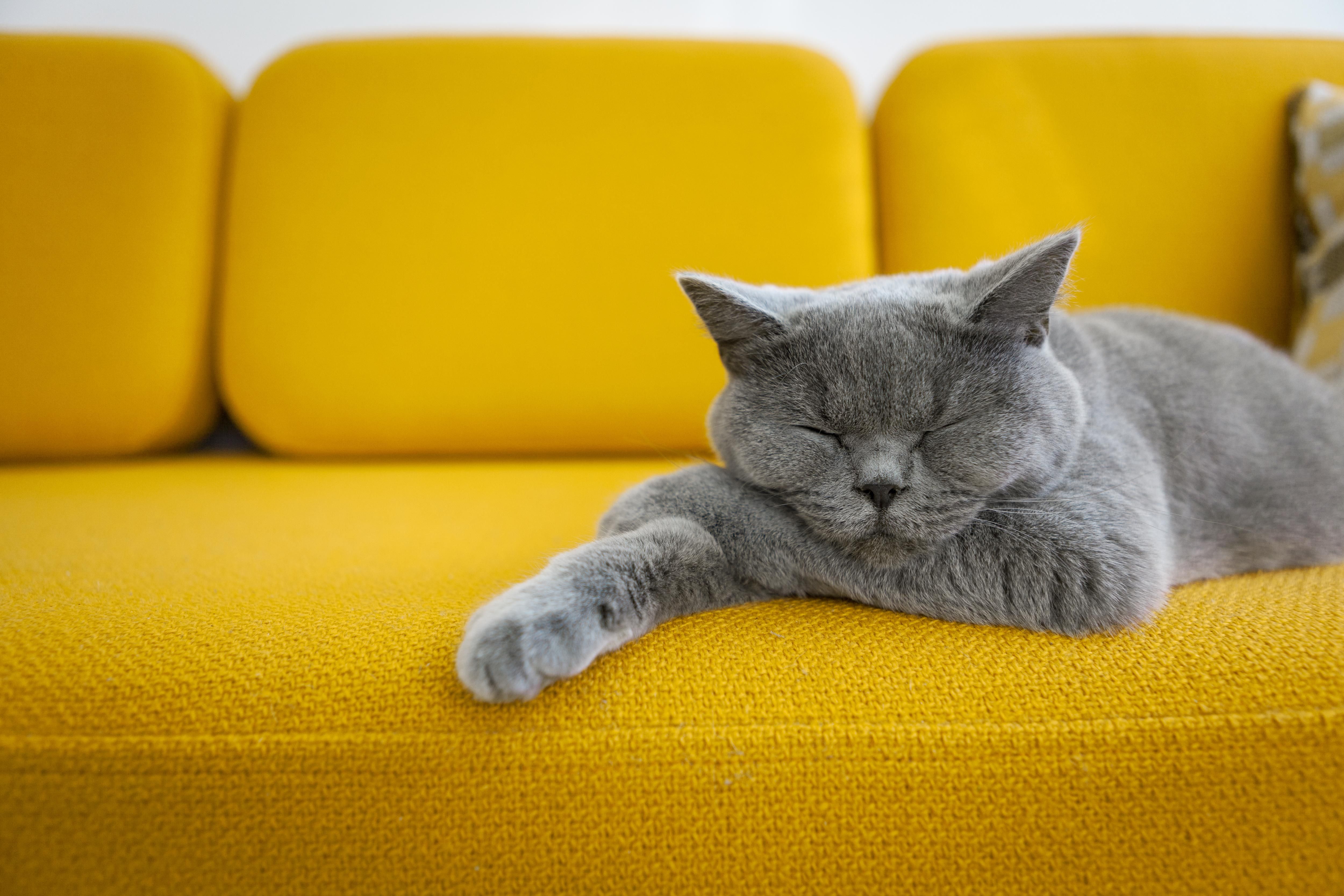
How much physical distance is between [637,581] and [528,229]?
991 millimetres

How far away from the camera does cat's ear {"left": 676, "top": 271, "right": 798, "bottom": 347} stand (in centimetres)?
66

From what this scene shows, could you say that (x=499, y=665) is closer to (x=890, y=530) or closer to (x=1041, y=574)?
(x=890, y=530)

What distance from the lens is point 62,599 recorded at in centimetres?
68

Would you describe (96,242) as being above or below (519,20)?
below

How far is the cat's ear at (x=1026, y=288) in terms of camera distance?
0.61 meters

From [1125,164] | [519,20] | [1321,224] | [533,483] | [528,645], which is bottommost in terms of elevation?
[533,483]

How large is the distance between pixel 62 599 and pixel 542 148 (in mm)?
1077

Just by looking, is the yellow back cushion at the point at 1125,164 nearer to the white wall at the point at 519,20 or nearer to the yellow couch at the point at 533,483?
the yellow couch at the point at 533,483

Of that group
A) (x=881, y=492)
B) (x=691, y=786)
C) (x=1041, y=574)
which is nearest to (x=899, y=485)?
(x=881, y=492)

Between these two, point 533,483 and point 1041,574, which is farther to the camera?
point 533,483

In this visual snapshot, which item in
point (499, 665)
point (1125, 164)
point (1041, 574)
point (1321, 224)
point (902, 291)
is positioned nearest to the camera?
point (499, 665)

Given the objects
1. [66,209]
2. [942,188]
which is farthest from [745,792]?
[66,209]

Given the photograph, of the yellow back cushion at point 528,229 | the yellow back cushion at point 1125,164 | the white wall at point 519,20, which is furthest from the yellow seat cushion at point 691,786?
the white wall at point 519,20

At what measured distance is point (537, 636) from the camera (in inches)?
19.8
